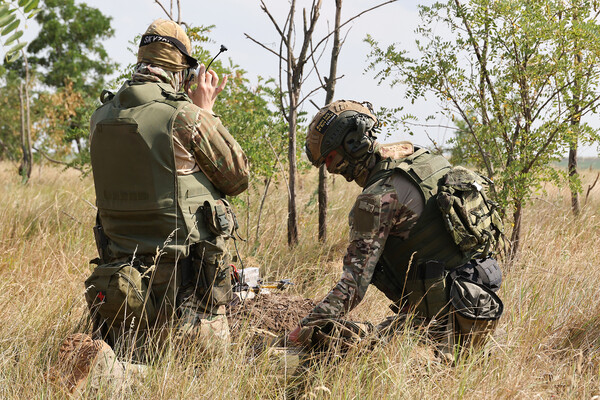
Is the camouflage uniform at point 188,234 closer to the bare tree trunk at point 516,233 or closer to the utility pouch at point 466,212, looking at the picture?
the utility pouch at point 466,212

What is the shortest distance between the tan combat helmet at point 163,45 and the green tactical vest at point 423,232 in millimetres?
1308

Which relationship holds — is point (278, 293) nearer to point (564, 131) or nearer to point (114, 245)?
point (114, 245)

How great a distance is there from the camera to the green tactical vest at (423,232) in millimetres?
2868

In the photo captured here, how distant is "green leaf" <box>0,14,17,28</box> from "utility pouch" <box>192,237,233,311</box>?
1629 mm

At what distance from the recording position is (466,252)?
2932 millimetres

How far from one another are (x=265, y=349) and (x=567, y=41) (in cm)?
370

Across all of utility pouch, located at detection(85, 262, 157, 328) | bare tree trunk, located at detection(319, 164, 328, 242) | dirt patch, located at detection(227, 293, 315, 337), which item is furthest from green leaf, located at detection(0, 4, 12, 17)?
bare tree trunk, located at detection(319, 164, 328, 242)

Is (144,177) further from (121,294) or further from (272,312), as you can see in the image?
(272,312)

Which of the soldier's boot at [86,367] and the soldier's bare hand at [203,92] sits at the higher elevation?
the soldier's bare hand at [203,92]

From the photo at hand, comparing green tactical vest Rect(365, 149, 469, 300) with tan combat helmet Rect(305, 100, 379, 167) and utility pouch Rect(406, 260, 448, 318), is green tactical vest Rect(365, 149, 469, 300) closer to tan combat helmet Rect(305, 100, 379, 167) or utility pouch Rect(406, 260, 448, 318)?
utility pouch Rect(406, 260, 448, 318)

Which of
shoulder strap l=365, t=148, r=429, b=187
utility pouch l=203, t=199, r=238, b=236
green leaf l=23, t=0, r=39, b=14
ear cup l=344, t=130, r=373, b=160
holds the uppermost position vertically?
green leaf l=23, t=0, r=39, b=14

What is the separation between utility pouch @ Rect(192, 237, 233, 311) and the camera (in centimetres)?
307

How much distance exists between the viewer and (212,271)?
307 cm

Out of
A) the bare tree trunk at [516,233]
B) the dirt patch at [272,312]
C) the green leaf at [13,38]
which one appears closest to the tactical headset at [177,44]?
the dirt patch at [272,312]
